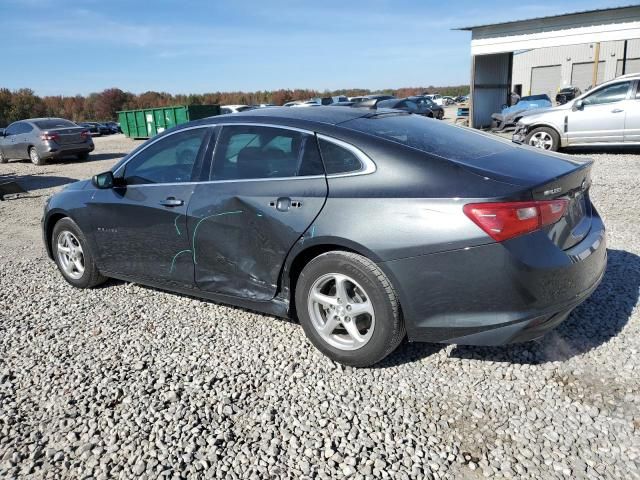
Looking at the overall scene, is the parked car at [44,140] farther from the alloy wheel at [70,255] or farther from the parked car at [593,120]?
the parked car at [593,120]

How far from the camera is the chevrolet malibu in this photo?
9.14ft

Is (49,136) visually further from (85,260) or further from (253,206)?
(253,206)

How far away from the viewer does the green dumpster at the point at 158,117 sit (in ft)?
82.4

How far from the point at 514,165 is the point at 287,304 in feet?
5.56

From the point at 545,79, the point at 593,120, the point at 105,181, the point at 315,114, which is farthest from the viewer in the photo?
the point at 545,79

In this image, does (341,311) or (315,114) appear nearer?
(341,311)

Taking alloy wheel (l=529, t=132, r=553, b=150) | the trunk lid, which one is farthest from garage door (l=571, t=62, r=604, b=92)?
the trunk lid

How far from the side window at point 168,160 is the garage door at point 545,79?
44224 mm

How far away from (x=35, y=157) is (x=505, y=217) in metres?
18.1

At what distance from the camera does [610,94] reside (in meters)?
11.4

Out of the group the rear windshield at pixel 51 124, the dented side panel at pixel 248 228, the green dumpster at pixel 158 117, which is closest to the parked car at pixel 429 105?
the green dumpster at pixel 158 117

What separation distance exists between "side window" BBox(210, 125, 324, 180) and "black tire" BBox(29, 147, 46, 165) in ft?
52.0

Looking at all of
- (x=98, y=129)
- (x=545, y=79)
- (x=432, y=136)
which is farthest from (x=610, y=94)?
(x=98, y=129)

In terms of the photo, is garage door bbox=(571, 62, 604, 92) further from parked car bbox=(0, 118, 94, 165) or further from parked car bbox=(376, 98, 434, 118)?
parked car bbox=(0, 118, 94, 165)
